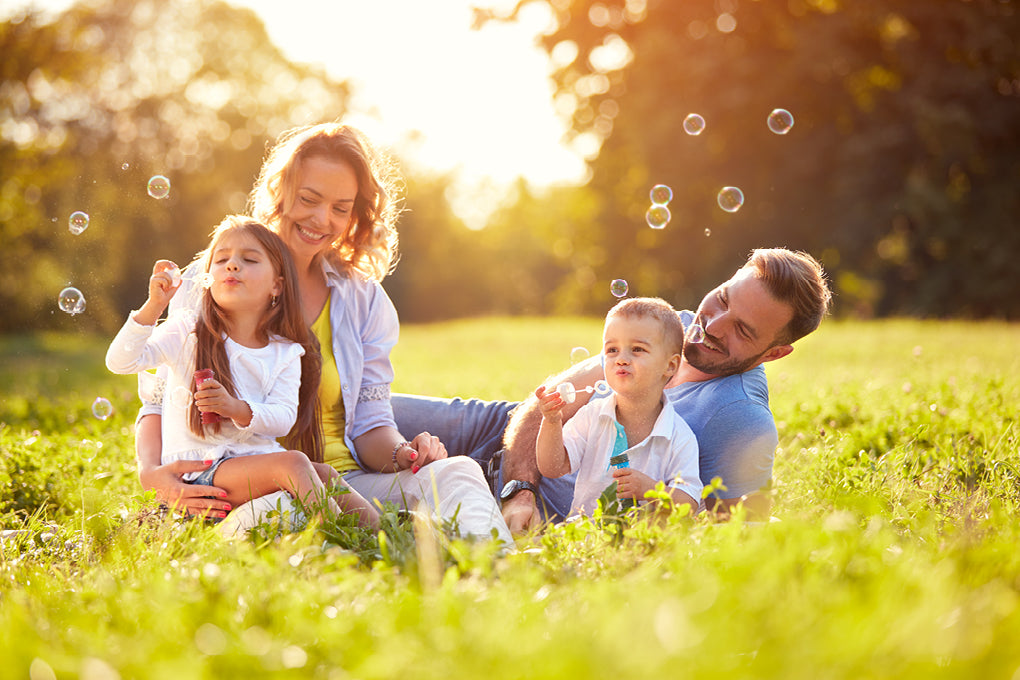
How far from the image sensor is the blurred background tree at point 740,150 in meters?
19.7

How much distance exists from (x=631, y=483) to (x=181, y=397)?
1.76 m

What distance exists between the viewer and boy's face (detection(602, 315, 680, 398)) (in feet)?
11.3

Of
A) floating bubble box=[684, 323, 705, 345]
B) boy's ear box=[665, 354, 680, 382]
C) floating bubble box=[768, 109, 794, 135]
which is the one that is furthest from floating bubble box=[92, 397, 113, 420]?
floating bubble box=[768, 109, 794, 135]

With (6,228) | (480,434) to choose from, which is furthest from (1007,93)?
(6,228)

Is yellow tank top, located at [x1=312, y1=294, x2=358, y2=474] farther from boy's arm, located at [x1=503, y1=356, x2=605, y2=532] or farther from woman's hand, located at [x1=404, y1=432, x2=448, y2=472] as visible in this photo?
boy's arm, located at [x1=503, y1=356, x2=605, y2=532]

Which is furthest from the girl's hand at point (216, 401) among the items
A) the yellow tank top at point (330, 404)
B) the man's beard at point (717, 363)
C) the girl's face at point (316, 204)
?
the man's beard at point (717, 363)

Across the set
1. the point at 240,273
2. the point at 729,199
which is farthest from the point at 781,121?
the point at 240,273

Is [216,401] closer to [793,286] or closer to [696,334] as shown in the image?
[696,334]

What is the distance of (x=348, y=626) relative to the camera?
6.45ft

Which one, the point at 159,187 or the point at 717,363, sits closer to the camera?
the point at 717,363

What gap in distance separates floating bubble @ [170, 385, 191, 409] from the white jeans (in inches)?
19.7

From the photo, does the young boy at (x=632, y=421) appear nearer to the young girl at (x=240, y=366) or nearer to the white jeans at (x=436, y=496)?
the white jeans at (x=436, y=496)

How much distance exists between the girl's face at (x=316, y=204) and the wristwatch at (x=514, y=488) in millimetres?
1387

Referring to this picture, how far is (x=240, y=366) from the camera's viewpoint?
11.5 feet
